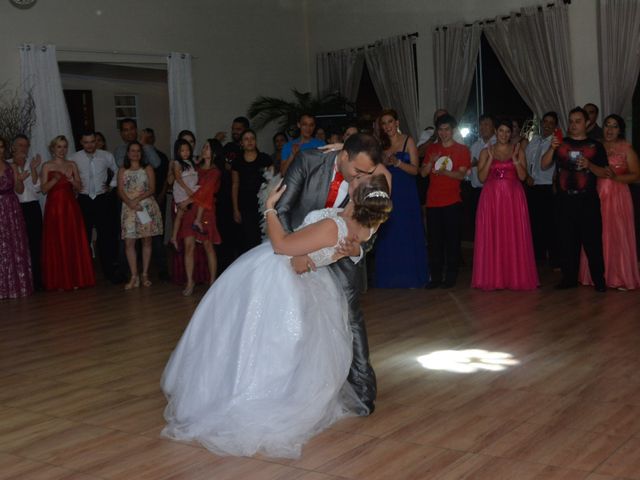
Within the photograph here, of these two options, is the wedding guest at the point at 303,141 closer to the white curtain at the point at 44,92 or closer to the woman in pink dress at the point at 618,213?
the woman in pink dress at the point at 618,213

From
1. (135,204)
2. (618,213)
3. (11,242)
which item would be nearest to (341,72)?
(135,204)

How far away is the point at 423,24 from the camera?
10398 mm

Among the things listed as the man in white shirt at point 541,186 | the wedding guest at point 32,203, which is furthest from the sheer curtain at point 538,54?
the wedding guest at point 32,203

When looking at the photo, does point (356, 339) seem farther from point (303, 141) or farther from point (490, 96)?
point (490, 96)

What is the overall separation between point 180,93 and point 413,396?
7.60 metres

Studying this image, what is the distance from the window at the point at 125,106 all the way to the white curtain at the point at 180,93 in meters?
2.54

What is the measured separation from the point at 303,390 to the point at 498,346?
187 cm

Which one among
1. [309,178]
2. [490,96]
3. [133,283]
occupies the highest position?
[490,96]

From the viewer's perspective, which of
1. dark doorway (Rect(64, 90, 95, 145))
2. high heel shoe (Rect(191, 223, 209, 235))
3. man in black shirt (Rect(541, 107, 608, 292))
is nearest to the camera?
man in black shirt (Rect(541, 107, 608, 292))

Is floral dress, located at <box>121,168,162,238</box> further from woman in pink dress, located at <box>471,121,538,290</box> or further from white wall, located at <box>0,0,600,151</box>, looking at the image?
woman in pink dress, located at <box>471,121,538,290</box>

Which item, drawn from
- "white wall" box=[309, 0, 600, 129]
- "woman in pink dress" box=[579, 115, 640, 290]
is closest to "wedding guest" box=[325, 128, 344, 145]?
"woman in pink dress" box=[579, 115, 640, 290]

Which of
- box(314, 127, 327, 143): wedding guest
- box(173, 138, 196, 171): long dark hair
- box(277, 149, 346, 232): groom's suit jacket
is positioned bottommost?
box(277, 149, 346, 232): groom's suit jacket

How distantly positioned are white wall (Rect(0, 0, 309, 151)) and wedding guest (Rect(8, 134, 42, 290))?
185 centimetres

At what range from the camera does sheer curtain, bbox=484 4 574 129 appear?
29.6 ft
